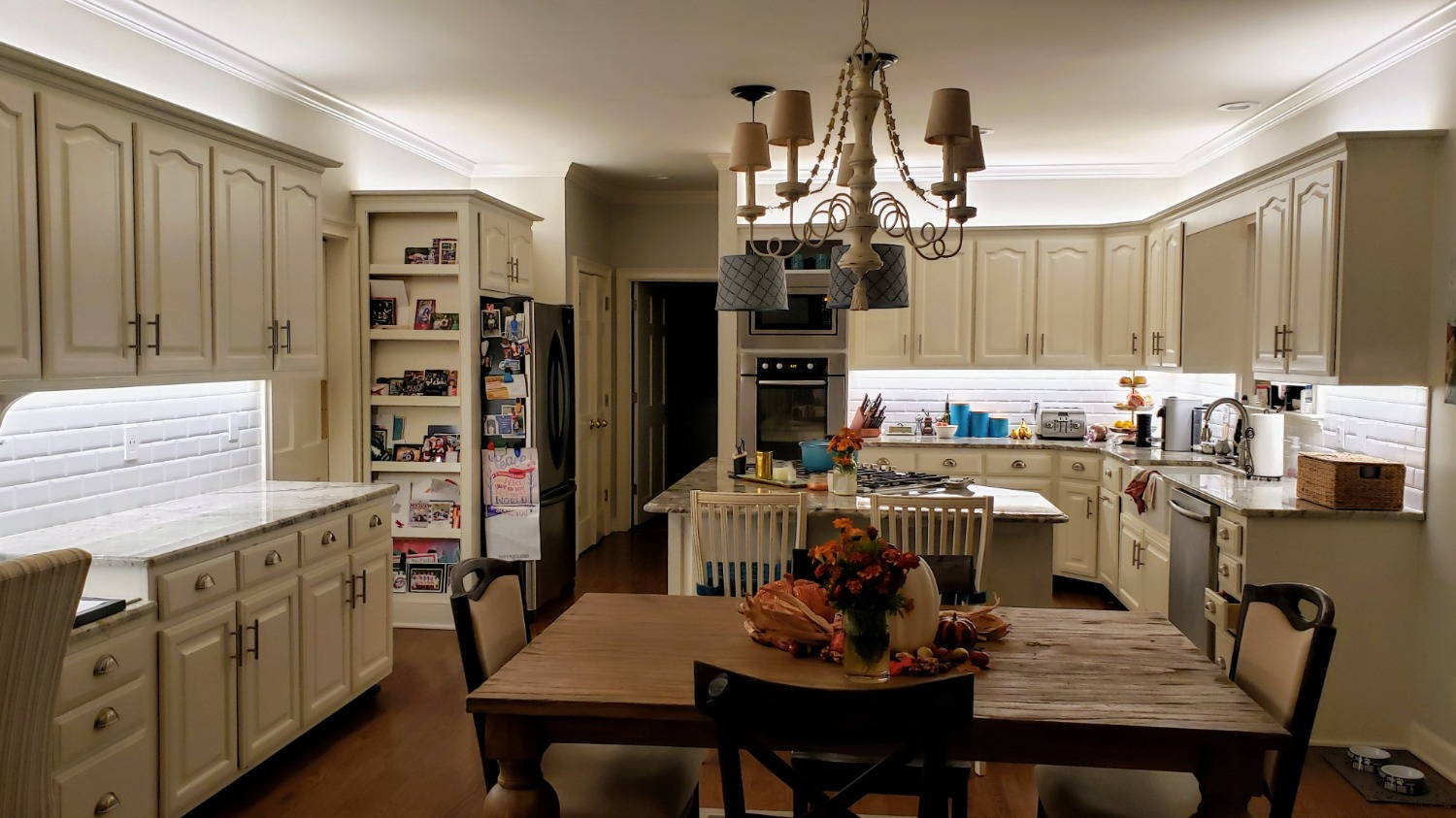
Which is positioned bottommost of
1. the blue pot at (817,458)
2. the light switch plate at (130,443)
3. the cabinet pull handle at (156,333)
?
the blue pot at (817,458)

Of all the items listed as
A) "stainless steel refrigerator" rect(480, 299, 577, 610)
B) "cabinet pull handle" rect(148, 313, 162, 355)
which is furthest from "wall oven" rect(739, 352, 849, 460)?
"cabinet pull handle" rect(148, 313, 162, 355)

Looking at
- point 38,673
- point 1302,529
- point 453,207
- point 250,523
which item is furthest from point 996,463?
point 38,673

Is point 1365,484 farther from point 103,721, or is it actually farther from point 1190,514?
point 103,721

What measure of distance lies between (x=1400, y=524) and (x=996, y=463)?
265cm

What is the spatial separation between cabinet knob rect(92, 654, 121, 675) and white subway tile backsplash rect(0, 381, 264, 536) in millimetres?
556

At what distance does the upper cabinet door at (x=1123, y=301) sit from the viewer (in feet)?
20.6

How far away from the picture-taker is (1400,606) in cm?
371

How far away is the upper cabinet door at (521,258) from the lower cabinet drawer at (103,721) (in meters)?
3.39

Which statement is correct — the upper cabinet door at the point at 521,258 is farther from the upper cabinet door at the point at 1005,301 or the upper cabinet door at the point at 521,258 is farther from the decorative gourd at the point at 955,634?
the decorative gourd at the point at 955,634

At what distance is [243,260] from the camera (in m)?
3.70

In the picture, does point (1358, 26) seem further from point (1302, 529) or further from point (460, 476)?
point (460, 476)

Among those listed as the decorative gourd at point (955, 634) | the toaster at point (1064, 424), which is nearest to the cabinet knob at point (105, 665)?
the decorative gourd at point (955, 634)

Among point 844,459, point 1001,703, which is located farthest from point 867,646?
point 844,459

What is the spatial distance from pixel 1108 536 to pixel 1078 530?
0.87 feet
